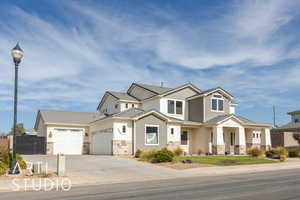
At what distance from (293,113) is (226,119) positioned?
31.4m

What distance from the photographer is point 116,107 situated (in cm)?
3525

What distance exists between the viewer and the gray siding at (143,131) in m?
28.3

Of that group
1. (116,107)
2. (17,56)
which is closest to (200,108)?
(116,107)

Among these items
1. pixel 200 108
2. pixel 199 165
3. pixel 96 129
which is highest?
pixel 200 108

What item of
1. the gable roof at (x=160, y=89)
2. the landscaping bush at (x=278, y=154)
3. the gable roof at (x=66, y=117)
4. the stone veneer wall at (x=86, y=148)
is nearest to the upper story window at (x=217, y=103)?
the gable roof at (x=160, y=89)

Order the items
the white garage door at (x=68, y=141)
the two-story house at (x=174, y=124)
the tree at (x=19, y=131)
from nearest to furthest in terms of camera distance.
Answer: the two-story house at (x=174, y=124) → the white garage door at (x=68, y=141) → the tree at (x=19, y=131)

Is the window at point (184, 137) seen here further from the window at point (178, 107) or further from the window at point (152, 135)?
the window at point (152, 135)

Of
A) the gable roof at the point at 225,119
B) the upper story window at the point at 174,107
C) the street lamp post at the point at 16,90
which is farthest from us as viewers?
the upper story window at the point at 174,107

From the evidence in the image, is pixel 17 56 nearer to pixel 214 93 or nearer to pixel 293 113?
pixel 214 93

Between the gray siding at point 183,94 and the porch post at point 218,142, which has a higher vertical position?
the gray siding at point 183,94

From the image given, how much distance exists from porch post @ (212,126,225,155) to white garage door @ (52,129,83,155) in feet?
46.5

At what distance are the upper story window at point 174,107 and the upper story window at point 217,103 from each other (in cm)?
353

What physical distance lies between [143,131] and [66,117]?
34.6ft

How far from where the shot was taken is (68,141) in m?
32.8
